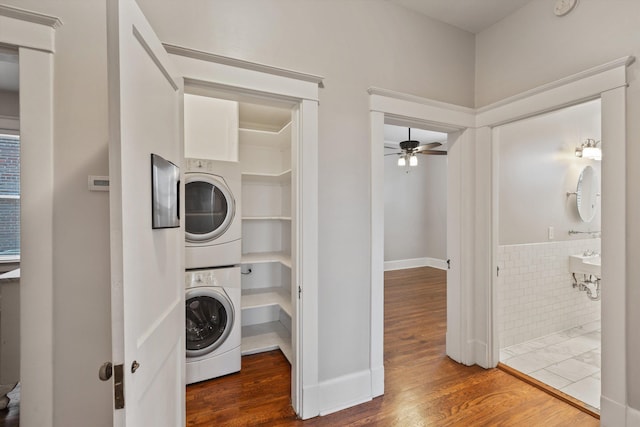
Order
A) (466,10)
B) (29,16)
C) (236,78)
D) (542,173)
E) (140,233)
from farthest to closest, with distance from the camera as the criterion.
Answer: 1. (542,173)
2. (466,10)
3. (236,78)
4. (29,16)
5. (140,233)

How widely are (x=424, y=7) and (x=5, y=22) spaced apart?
2469 millimetres

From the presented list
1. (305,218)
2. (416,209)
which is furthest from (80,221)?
(416,209)

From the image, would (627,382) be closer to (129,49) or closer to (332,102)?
(332,102)

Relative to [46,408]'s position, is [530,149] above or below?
above

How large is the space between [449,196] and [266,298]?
6.64 ft

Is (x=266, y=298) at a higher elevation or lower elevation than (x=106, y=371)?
lower

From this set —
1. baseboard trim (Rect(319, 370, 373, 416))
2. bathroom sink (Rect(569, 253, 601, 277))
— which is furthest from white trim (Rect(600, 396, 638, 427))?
bathroom sink (Rect(569, 253, 601, 277))

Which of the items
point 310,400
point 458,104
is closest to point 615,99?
point 458,104

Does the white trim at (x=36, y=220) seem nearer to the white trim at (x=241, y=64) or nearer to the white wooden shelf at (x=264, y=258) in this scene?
the white trim at (x=241, y=64)

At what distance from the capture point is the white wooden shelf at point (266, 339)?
2656 mm

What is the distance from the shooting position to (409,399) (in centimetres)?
202

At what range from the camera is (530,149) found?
280 cm

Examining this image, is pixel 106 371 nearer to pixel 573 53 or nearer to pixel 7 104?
pixel 573 53

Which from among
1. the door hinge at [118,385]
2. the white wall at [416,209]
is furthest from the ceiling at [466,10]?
the white wall at [416,209]
